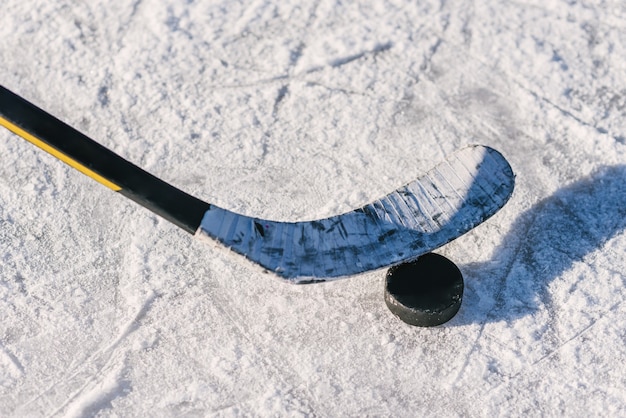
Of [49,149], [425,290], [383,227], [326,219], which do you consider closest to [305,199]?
[326,219]

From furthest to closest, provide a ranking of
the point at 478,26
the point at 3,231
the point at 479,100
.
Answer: the point at 478,26
the point at 479,100
the point at 3,231

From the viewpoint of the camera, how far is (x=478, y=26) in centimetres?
282

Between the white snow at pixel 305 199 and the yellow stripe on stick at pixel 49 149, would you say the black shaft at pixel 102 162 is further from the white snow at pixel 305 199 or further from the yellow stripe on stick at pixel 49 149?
the white snow at pixel 305 199

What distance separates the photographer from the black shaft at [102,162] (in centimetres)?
185

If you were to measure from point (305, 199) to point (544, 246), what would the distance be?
2.42ft

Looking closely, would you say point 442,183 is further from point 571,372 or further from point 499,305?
point 571,372

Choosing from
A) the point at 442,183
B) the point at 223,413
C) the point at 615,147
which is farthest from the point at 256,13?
the point at 223,413

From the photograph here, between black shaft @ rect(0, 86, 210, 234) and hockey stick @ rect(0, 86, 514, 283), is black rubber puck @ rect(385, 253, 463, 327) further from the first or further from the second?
black shaft @ rect(0, 86, 210, 234)

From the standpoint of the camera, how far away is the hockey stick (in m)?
1.89

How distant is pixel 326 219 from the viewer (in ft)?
7.09

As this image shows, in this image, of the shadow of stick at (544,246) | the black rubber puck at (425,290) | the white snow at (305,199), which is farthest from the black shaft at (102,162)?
the shadow of stick at (544,246)

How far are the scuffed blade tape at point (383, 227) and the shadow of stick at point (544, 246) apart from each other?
0.64ft

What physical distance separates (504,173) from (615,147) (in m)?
0.52

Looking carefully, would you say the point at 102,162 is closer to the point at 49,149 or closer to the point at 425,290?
the point at 49,149
